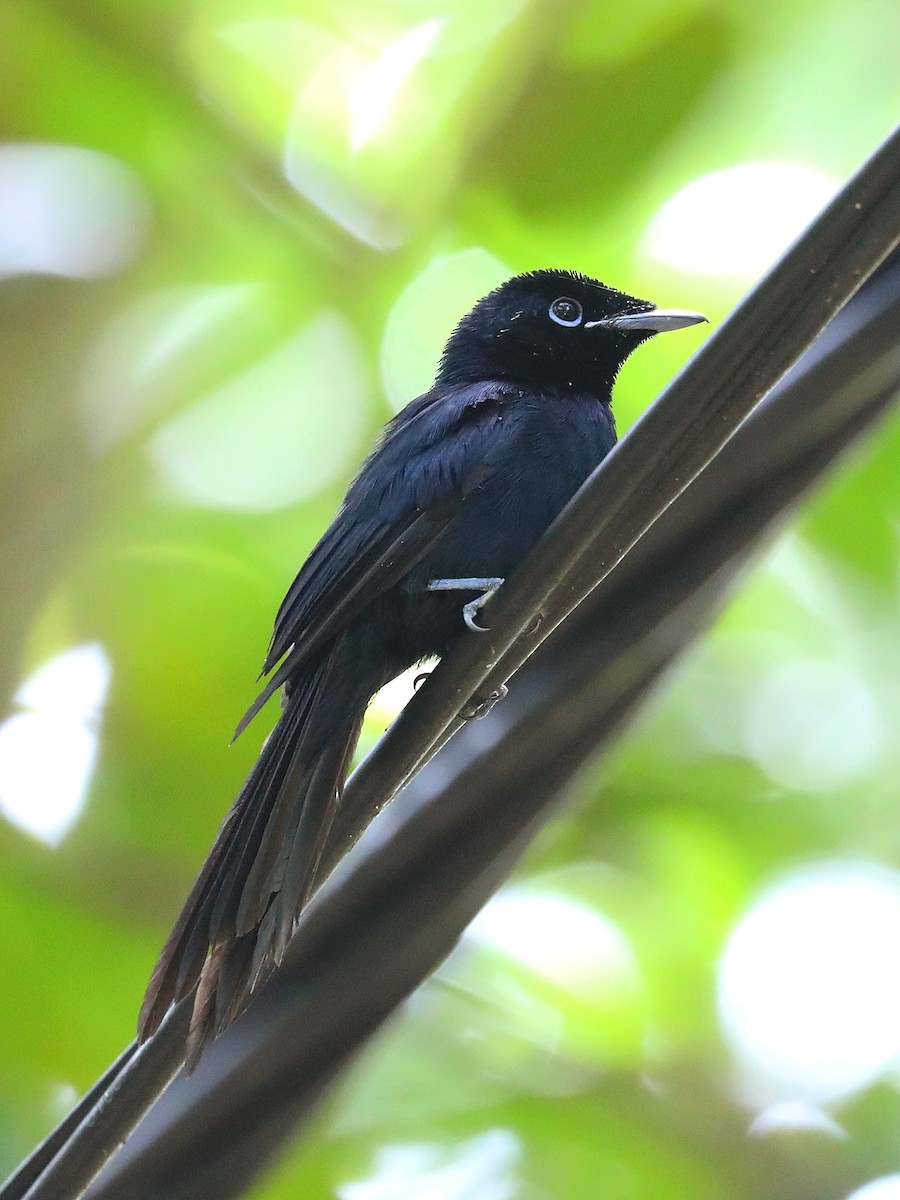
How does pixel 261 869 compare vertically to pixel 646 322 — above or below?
below

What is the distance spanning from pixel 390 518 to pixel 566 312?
969 millimetres

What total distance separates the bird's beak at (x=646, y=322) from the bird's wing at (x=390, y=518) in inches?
17.8

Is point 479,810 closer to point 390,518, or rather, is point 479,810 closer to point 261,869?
point 261,869

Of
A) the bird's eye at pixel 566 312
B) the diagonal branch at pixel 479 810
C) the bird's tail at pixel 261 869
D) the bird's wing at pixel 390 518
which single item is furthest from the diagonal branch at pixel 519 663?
the bird's eye at pixel 566 312

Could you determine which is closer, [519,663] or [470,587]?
[519,663]

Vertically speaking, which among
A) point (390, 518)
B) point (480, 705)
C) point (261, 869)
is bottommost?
point (261, 869)

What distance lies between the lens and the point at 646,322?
312 centimetres

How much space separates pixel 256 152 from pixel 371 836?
2816 millimetres

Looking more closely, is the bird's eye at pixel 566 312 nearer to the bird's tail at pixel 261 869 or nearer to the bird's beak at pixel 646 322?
the bird's beak at pixel 646 322

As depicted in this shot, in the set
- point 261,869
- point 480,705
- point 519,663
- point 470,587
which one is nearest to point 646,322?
point 470,587

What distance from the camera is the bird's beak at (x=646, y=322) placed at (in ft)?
10.1

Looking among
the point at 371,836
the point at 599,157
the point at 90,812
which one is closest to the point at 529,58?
the point at 599,157

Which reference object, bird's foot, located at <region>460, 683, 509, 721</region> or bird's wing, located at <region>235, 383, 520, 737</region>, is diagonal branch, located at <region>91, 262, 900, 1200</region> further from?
bird's wing, located at <region>235, 383, 520, 737</region>

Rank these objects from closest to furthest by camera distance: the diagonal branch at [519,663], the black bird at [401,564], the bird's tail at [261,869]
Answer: the diagonal branch at [519,663] → the bird's tail at [261,869] → the black bird at [401,564]
